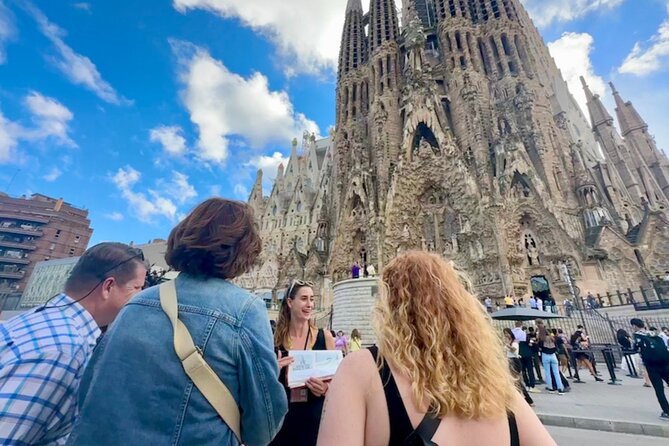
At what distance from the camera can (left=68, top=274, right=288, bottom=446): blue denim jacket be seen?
0.97 m

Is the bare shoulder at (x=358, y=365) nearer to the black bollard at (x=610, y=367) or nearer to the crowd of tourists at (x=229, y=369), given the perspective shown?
the crowd of tourists at (x=229, y=369)

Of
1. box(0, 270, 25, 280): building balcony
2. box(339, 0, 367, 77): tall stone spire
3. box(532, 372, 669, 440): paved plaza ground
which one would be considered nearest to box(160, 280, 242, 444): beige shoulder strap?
box(532, 372, 669, 440): paved plaza ground

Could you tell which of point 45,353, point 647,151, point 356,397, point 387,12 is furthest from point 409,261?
point 647,151

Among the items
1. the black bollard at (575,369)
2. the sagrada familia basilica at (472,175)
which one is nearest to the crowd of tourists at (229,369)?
the black bollard at (575,369)

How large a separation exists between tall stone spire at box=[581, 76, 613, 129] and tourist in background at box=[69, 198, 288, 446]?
4829cm

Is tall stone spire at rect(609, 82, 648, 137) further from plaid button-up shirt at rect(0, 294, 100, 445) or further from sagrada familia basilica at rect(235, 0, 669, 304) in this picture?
plaid button-up shirt at rect(0, 294, 100, 445)

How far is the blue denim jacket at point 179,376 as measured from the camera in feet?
3.18

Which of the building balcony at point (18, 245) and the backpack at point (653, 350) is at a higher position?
the building balcony at point (18, 245)

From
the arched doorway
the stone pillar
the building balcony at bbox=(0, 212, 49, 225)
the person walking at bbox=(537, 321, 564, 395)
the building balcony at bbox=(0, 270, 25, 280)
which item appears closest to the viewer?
the person walking at bbox=(537, 321, 564, 395)

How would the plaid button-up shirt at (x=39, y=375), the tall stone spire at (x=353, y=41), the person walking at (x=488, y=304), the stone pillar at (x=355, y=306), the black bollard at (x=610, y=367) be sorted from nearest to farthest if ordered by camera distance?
the plaid button-up shirt at (x=39, y=375)
the black bollard at (x=610, y=367)
the person walking at (x=488, y=304)
the stone pillar at (x=355, y=306)
the tall stone spire at (x=353, y=41)

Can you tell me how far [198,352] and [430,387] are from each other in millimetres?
818

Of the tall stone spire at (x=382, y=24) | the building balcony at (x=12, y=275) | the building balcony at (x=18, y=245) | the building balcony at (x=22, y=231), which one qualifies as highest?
the tall stone spire at (x=382, y=24)

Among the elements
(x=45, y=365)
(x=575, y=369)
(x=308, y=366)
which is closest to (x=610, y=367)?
(x=575, y=369)

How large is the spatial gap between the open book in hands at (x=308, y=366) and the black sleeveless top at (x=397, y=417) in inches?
34.1
